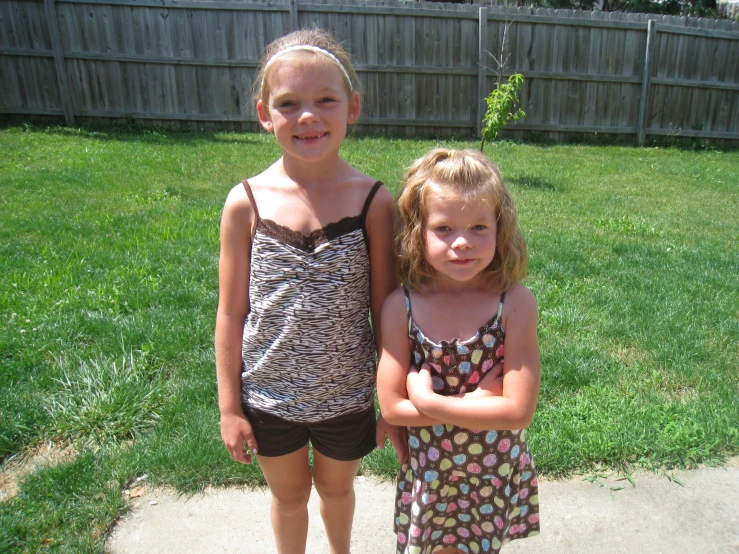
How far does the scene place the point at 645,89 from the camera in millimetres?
10820

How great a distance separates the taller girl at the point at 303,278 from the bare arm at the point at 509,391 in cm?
28

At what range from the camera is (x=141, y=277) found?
4.05 metres

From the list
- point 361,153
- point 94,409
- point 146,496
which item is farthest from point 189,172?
point 146,496

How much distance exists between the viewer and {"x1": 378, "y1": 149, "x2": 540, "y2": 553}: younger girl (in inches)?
57.5

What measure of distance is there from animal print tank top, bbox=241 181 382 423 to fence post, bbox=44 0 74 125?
929cm

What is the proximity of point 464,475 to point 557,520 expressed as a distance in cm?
87

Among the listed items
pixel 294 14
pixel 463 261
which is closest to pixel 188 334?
pixel 463 261

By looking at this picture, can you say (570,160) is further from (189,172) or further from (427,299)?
(427,299)

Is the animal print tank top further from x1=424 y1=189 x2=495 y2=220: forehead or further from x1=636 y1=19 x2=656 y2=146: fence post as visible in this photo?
x1=636 y1=19 x2=656 y2=146: fence post

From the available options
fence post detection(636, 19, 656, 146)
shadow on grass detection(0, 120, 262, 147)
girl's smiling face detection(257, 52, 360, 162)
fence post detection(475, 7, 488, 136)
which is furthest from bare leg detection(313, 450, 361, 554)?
fence post detection(636, 19, 656, 146)

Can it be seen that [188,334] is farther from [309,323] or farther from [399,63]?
[399,63]

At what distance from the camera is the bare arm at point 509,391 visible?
4.68 ft

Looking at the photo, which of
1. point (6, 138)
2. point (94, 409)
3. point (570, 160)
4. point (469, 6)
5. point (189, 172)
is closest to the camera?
point (94, 409)

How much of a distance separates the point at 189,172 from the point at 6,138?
3.00m
